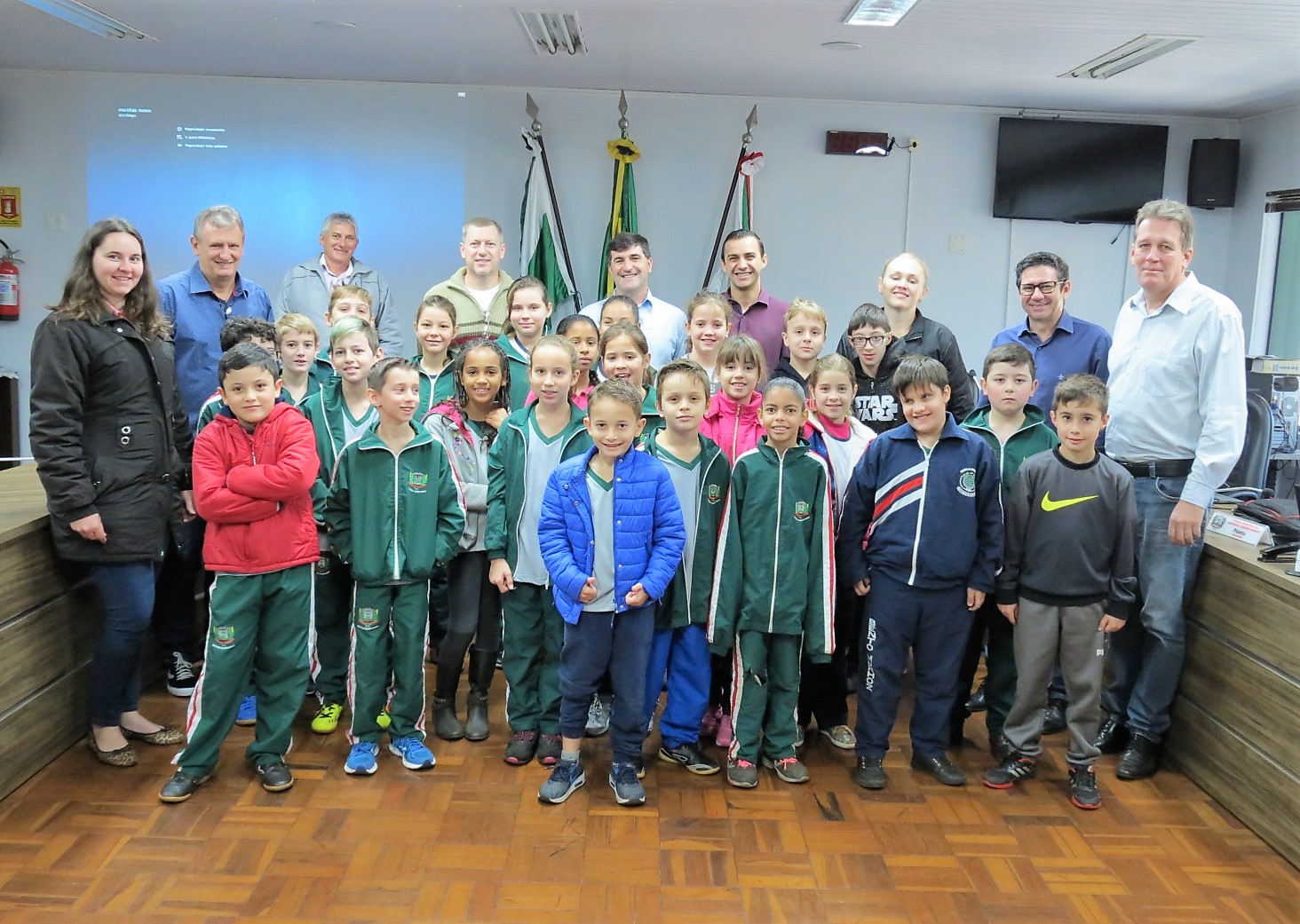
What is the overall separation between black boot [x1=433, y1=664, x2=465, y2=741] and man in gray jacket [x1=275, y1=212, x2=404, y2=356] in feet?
5.28

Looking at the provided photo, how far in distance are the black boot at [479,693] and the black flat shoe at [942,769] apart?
4.29 feet

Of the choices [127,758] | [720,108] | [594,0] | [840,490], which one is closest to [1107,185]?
[720,108]

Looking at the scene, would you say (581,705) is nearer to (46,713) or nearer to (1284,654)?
(46,713)

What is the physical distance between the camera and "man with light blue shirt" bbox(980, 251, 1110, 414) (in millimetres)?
3016

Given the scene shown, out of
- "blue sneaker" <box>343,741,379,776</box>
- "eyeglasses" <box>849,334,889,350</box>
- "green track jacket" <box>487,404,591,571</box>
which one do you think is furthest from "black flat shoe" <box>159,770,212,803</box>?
"eyeglasses" <box>849,334,889,350</box>

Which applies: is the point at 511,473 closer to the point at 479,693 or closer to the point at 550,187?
the point at 479,693

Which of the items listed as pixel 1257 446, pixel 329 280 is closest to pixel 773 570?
pixel 329 280

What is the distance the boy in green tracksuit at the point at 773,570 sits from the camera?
260 centimetres

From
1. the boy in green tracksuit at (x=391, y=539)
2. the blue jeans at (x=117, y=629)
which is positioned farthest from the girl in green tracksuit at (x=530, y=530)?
the blue jeans at (x=117, y=629)

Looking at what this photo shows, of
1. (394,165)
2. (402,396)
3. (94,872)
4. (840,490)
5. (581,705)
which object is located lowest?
(94,872)

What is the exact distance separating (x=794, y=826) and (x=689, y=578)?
694mm

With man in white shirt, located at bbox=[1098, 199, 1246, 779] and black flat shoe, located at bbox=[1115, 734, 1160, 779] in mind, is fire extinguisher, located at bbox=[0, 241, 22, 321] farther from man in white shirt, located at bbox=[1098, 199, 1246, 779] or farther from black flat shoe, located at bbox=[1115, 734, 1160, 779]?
black flat shoe, located at bbox=[1115, 734, 1160, 779]

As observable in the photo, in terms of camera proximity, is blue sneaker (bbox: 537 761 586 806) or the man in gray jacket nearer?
blue sneaker (bbox: 537 761 586 806)

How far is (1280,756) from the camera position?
2.43 meters
